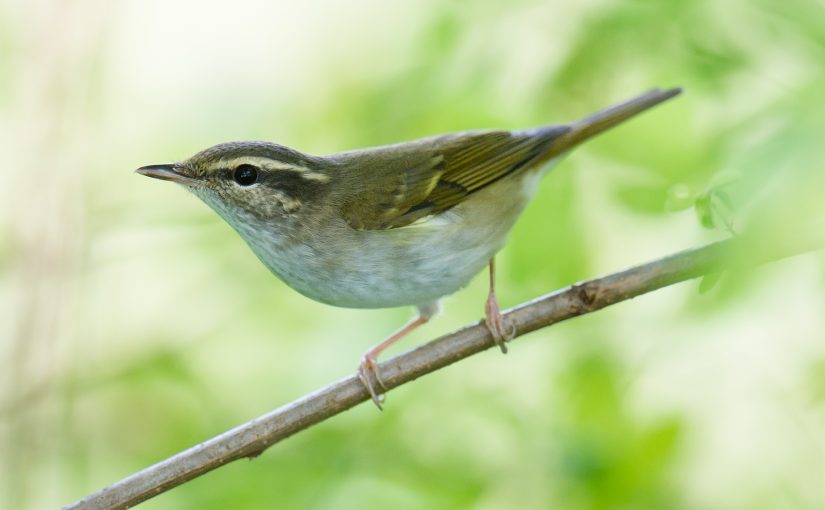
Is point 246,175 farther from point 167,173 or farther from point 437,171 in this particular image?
point 437,171

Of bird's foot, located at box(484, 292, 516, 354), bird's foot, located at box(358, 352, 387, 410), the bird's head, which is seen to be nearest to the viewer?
bird's foot, located at box(484, 292, 516, 354)

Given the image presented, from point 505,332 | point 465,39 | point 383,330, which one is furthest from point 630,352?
point 465,39

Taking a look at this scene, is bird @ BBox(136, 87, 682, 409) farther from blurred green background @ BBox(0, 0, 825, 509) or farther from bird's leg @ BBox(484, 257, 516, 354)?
blurred green background @ BBox(0, 0, 825, 509)

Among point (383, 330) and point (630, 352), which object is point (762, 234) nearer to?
point (630, 352)

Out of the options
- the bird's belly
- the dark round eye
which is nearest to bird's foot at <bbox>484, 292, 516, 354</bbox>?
the bird's belly

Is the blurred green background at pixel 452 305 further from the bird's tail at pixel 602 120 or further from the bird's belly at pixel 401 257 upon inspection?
the bird's belly at pixel 401 257
